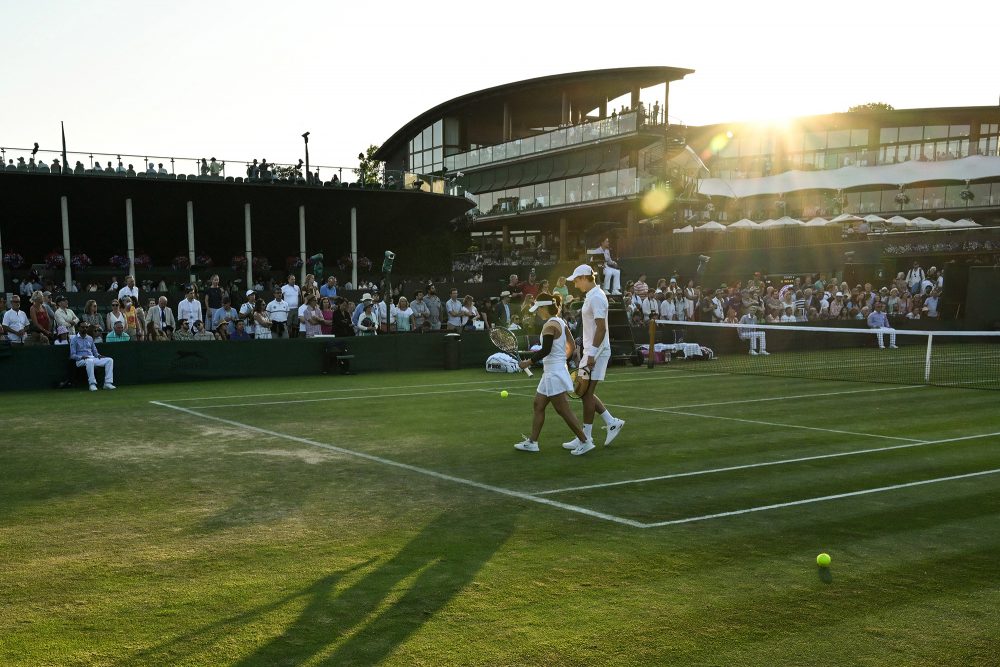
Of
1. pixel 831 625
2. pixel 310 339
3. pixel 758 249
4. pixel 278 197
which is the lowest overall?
pixel 831 625

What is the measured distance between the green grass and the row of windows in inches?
1385

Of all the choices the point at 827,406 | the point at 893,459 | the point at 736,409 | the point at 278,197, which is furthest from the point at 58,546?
the point at 278,197

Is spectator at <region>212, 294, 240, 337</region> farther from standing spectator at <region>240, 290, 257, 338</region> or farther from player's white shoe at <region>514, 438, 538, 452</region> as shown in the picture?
player's white shoe at <region>514, 438, 538, 452</region>

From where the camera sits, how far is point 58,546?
6930 millimetres

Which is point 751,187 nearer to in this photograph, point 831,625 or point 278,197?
point 278,197

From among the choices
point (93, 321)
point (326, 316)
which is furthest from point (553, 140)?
point (93, 321)

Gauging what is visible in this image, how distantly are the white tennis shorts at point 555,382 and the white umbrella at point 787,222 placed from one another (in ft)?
101

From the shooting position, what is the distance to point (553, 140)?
52.2 metres

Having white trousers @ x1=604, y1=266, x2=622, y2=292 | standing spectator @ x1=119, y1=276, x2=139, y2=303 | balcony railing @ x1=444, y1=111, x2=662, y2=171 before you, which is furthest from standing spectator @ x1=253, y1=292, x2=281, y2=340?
Answer: balcony railing @ x1=444, y1=111, x2=662, y2=171

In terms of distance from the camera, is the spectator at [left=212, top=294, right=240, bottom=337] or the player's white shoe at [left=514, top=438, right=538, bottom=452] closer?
the player's white shoe at [left=514, top=438, right=538, bottom=452]

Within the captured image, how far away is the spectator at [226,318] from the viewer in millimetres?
22553

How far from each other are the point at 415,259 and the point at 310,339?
24137mm

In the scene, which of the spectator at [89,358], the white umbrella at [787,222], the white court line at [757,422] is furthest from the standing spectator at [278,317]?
the white umbrella at [787,222]

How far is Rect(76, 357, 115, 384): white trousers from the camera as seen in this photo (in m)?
18.7
